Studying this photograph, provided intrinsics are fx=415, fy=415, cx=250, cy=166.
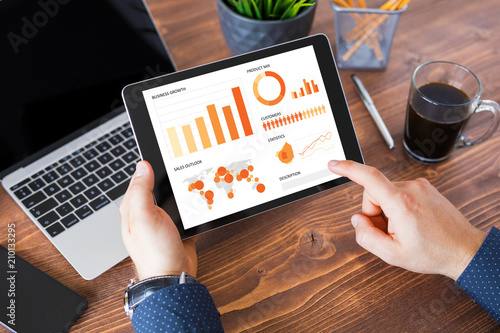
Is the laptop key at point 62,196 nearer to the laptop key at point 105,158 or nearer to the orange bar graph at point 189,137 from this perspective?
the laptop key at point 105,158

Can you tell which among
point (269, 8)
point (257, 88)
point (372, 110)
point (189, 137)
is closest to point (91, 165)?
point (189, 137)

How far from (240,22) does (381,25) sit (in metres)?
0.31

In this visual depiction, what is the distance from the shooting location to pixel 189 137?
0.70 m

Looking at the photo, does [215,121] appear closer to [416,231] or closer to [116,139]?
[116,139]

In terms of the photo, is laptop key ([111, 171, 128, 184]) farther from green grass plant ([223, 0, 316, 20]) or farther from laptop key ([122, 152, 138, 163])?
green grass plant ([223, 0, 316, 20])

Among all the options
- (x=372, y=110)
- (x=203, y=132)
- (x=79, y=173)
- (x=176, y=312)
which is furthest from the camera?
(x=372, y=110)

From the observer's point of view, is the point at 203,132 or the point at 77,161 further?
the point at 77,161

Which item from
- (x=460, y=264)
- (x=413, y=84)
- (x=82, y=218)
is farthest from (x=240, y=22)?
(x=460, y=264)

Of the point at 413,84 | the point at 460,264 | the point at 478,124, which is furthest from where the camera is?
the point at 478,124

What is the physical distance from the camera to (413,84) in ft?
2.55

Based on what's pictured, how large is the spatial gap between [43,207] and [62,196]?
0.12 ft

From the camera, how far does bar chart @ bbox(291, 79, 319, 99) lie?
0.74 meters

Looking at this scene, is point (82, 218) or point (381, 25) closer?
point (82, 218)

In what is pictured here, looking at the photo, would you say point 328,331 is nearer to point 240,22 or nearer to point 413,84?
point 413,84
